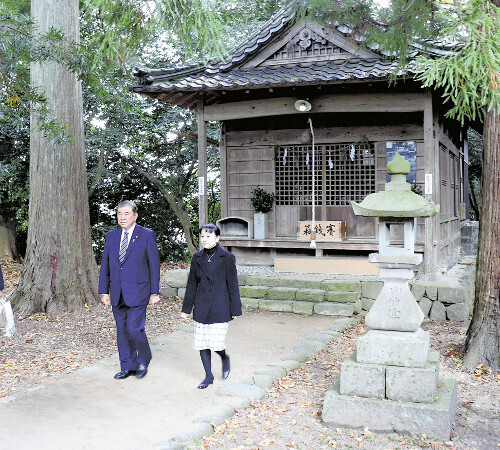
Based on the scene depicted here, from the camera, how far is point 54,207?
9.15m

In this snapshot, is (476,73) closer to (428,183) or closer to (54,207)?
(428,183)

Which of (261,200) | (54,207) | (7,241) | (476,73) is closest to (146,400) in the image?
(476,73)

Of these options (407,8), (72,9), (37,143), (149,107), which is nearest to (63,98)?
(37,143)

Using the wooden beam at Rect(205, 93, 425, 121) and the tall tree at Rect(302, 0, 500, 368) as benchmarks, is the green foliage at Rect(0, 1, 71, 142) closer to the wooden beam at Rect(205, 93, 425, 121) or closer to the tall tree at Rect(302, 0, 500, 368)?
the tall tree at Rect(302, 0, 500, 368)

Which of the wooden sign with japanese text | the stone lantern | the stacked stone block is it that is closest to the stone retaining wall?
the stacked stone block

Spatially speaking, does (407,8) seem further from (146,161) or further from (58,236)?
(146,161)

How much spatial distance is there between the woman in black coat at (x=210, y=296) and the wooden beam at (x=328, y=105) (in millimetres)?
5906

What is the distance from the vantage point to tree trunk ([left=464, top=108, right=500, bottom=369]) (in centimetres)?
639

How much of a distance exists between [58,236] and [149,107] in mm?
8953

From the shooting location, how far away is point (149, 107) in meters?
17.2

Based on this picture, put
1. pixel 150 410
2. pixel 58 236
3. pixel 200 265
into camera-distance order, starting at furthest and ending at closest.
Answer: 1. pixel 58 236
2. pixel 200 265
3. pixel 150 410

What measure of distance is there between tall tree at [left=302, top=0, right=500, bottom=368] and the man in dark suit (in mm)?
3300

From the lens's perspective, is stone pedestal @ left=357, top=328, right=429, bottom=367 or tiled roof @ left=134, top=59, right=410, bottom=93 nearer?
stone pedestal @ left=357, top=328, right=429, bottom=367

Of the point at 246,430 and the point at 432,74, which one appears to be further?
the point at 432,74
